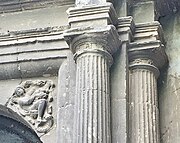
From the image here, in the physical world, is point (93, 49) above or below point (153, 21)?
below

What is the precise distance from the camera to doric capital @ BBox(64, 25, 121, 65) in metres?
6.95

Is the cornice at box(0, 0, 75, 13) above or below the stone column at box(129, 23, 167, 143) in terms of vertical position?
above

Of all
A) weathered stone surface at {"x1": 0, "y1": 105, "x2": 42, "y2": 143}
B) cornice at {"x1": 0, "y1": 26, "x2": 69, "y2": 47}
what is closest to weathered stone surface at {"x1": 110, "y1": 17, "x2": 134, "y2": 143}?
cornice at {"x1": 0, "y1": 26, "x2": 69, "y2": 47}

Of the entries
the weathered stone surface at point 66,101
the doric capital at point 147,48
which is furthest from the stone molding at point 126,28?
the weathered stone surface at point 66,101

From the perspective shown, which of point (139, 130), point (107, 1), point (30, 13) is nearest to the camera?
point (139, 130)

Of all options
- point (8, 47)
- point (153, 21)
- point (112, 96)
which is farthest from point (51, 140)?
point (153, 21)

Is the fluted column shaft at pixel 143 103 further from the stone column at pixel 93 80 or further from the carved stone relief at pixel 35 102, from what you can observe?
the carved stone relief at pixel 35 102

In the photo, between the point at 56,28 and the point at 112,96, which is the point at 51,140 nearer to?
the point at 112,96

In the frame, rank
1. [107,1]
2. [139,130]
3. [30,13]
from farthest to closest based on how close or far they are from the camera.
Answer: [30,13], [107,1], [139,130]

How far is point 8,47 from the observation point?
25.2 ft

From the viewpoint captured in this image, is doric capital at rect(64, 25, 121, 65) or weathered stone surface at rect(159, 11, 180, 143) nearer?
doric capital at rect(64, 25, 121, 65)

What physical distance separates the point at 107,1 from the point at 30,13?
1130 mm

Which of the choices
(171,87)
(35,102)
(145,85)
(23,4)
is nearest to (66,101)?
(35,102)

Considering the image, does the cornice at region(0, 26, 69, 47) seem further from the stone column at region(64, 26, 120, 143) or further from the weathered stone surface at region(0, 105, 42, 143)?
the weathered stone surface at region(0, 105, 42, 143)
